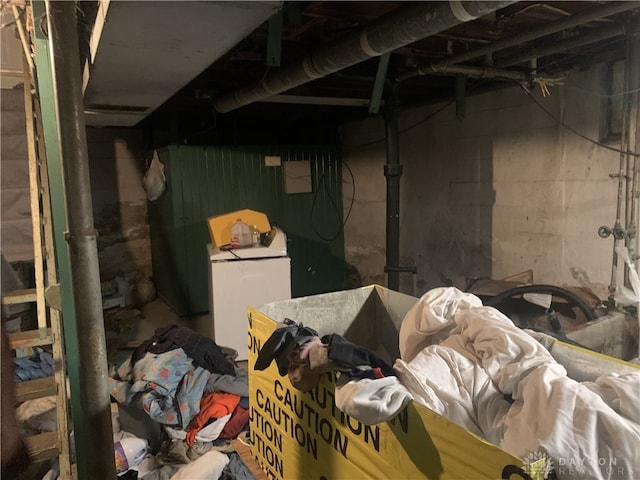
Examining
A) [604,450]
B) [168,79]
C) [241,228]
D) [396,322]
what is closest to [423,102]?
[241,228]

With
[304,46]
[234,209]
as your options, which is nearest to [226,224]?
[234,209]

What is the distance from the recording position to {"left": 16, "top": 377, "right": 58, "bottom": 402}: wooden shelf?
6.71 ft

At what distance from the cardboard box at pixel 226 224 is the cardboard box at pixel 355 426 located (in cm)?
193

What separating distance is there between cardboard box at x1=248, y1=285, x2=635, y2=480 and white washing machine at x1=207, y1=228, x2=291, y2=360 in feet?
5.70

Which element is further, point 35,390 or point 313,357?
point 35,390

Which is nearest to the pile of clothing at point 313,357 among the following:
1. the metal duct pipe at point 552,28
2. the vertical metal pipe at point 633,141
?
the metal duct pipe at point 552,28

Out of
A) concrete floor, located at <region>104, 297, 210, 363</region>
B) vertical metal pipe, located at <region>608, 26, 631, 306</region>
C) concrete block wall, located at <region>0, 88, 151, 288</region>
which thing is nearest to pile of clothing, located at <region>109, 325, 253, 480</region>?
concrete floor, located at <region>104, 297, 210, 363</region>

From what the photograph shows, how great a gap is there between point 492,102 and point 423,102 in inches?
29.9

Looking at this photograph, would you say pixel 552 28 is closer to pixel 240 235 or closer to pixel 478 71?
pixel 478 71

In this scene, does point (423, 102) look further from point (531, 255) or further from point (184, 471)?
point (184, 471)

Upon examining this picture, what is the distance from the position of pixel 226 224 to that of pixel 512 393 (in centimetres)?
292

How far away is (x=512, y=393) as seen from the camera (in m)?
1.03

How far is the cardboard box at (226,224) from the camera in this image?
3.59m

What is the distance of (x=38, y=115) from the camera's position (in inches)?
90.0
